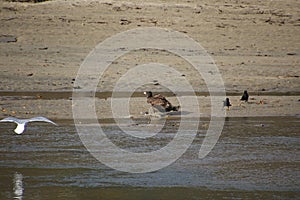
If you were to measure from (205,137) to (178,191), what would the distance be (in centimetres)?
269

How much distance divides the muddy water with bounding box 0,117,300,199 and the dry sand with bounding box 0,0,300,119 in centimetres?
171

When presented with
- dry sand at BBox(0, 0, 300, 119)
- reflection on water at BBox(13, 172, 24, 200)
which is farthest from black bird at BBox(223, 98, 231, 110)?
reflection on water at BBox(13, 172, 24, 200)

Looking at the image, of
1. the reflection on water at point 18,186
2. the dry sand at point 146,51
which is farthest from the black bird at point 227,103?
the reflection on water at point 18,186

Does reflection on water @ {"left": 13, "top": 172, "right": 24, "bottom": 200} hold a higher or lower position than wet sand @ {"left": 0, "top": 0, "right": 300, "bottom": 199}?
lower

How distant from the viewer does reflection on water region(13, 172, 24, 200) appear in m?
6.86

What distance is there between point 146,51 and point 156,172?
28.6 ft

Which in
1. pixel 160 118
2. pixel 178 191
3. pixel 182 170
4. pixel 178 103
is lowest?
pixel 178 191

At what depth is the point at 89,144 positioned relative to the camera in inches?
362

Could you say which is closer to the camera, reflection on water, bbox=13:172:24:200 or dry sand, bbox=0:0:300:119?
reflection on water, bbox=13:172:24:200

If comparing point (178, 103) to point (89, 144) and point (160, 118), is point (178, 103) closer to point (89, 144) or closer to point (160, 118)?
point (160, 118)

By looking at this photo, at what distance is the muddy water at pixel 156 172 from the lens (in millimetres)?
7094

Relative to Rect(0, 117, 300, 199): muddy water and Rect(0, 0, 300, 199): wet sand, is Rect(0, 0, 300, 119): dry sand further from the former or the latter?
Rect(0, 117, 300, 199): muddy water

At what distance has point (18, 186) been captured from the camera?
7.20 meters

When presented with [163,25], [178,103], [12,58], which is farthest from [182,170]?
[163,25]
